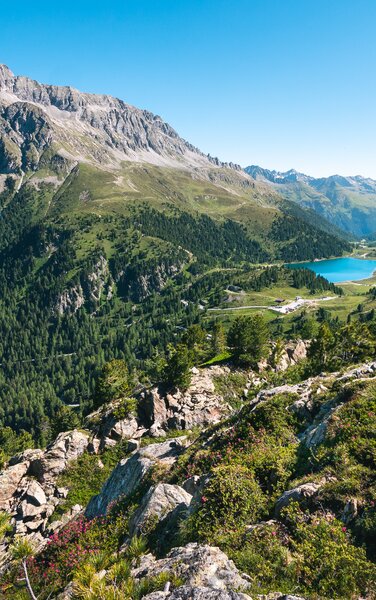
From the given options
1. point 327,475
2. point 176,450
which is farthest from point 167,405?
point 327,475

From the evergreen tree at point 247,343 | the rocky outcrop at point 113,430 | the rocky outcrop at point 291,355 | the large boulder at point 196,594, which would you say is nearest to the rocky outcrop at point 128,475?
the rocky outcrop at point 113,430

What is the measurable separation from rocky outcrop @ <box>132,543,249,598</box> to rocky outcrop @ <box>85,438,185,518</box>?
16.7 meters

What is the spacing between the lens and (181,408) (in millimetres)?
63188

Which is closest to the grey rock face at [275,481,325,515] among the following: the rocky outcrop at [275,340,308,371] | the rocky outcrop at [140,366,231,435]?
the rocky outcrop at [140,366,231,435]

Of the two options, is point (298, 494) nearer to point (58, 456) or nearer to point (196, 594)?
point (196, 594)

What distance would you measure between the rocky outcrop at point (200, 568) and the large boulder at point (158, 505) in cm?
529

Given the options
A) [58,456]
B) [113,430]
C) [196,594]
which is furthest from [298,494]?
[58,456]

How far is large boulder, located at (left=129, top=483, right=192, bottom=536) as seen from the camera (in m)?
26.6

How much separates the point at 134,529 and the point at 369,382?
23340 mm

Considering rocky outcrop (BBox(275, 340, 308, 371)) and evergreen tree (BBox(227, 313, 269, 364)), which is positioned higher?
evergreen tree (BBox(227, 313, 269, 364))

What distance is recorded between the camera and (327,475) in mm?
23469

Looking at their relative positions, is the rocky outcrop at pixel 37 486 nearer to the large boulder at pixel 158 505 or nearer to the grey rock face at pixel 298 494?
the large boulder at pixel 158 505

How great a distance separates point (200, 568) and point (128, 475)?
77.0 ft

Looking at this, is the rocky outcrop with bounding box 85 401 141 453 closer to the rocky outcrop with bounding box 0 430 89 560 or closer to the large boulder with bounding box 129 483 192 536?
the rocky outcrop with bounding box 0 430 89 560
